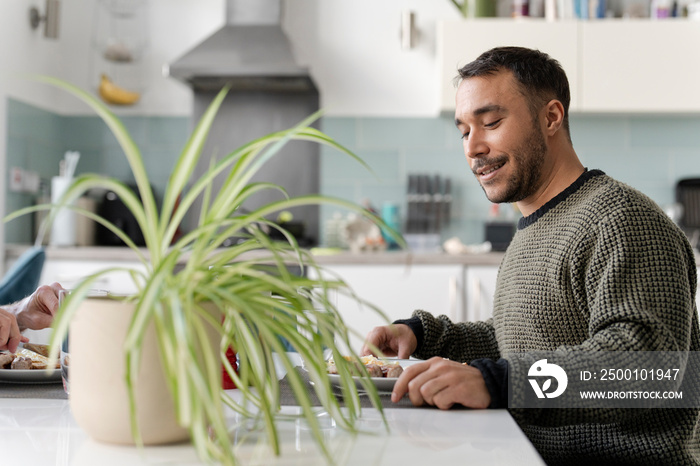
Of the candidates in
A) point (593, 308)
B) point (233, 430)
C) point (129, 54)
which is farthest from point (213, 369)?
point (129, 54)

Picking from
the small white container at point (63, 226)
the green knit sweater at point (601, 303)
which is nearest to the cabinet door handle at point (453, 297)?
the green knit sweater at point (601, 303)

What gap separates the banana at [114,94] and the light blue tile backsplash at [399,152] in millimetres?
127

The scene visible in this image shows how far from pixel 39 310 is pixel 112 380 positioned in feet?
2.40

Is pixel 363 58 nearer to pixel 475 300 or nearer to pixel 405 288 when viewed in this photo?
pixel 405 288

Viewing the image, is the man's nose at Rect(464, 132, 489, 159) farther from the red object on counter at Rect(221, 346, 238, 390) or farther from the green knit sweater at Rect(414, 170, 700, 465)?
the red object on counter at Rect(221, 346, 238, 390)

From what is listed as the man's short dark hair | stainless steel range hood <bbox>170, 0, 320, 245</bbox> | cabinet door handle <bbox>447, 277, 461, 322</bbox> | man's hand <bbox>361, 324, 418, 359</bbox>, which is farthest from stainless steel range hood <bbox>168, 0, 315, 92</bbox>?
man's hand <bbox>361, 324, 418, 359</bbox>

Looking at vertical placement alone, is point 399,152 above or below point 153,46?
below

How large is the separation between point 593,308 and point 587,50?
2631 millimetres

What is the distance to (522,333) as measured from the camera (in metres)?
1.38

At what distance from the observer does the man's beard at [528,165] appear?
4.79 ft

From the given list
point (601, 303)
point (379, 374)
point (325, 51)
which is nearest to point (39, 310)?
point (379, 374)

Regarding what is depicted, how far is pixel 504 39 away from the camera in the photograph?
11.6 ft

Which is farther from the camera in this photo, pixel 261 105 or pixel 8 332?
pixel 261 105

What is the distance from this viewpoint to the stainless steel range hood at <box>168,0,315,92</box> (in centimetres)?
349
